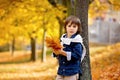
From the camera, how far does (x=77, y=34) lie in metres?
7.80

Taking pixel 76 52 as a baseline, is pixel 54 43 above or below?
above

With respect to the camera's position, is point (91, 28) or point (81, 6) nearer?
point (81, 6)

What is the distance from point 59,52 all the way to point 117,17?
3914 cm

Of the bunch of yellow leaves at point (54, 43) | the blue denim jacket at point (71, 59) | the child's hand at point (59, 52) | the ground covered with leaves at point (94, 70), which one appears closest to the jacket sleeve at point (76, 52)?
the blue denim jacket at point (71, 59)

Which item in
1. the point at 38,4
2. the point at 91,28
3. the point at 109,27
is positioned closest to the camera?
the point at 38,4

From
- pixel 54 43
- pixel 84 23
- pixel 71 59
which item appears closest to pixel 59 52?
pixel 54 43

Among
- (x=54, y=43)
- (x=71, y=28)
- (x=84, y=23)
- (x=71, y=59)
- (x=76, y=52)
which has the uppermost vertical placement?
(x=84, y=23)

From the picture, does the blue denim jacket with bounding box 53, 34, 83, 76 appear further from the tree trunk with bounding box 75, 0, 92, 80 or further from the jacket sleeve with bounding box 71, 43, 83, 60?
the tree trunk with bounding box 75, 0, 92, 80

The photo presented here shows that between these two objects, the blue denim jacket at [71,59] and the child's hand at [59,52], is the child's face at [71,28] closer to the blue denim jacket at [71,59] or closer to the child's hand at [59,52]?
the blue denim jacket at [71,59]

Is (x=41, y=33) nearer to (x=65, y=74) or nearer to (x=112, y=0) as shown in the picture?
(x=112, y=0)

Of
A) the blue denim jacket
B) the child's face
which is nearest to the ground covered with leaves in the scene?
the blue denim jacket

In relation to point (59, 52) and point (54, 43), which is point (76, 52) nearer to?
point (59, 52)

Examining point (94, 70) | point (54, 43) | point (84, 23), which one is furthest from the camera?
point (94, 70)

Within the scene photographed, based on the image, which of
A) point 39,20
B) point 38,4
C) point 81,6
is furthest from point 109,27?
point 81,6
